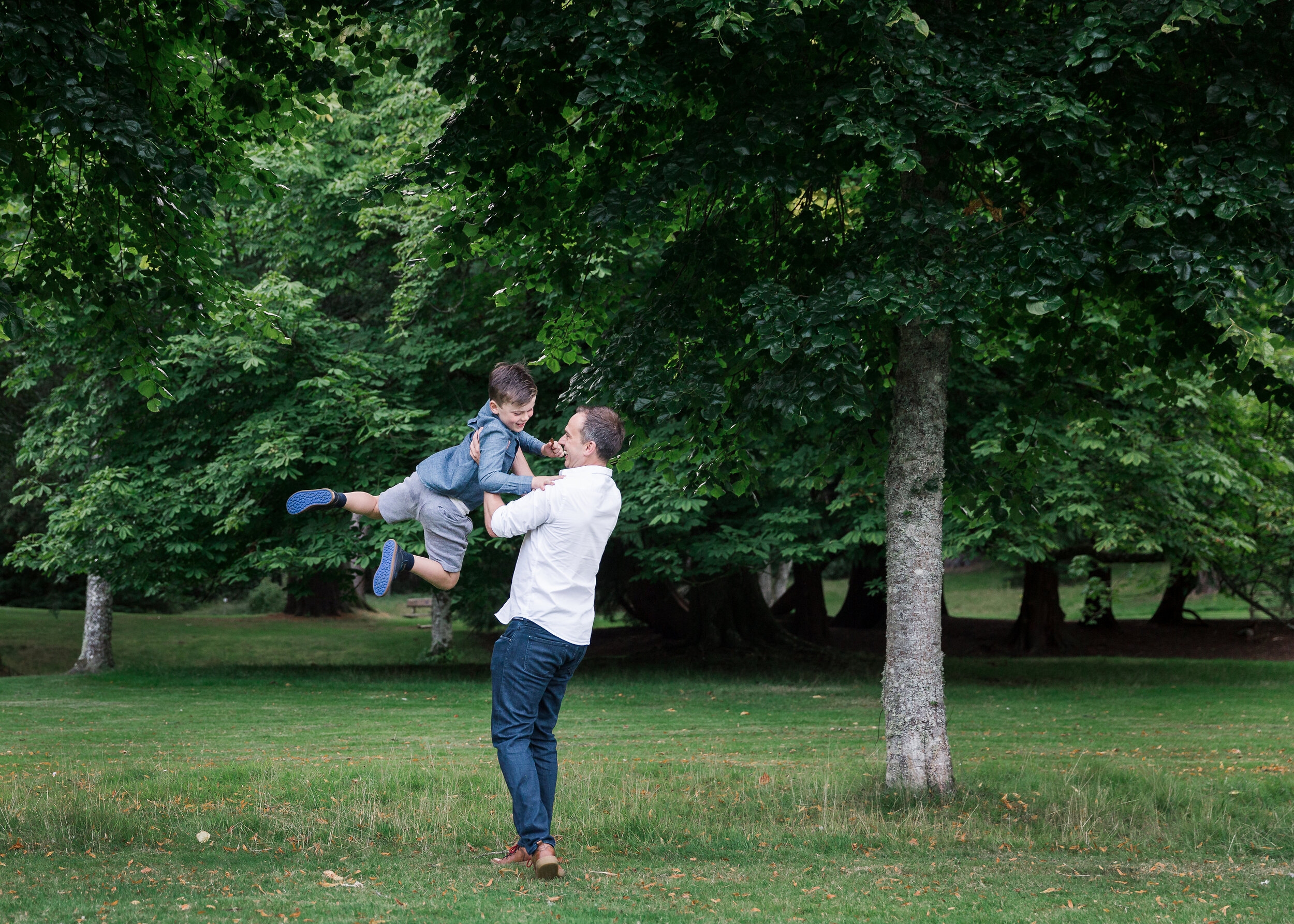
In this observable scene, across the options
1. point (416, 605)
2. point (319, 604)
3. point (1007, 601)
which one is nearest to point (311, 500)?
point (319, 604)

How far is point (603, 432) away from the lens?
19.1ft

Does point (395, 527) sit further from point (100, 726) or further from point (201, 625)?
point (201, 625)

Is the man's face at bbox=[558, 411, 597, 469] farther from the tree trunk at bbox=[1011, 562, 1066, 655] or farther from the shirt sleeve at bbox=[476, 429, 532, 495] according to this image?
the tree trunk at bbox=[1011, 562, 1066, 655]

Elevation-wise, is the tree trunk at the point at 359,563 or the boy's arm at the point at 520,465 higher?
the boy's arm at the point at 520,465

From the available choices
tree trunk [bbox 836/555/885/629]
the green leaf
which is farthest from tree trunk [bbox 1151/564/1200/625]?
the green leaf

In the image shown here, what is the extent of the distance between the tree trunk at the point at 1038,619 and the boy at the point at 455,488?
83.2 feet

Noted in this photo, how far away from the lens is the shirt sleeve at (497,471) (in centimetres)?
561

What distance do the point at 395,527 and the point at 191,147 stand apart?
10.5 meters

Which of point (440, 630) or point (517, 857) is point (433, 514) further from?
point (440, 630)

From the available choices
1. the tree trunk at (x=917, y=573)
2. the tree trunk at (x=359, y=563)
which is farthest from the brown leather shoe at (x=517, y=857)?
the tree trunk at (x=359, y=563)

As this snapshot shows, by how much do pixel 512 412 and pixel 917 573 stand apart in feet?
12.3

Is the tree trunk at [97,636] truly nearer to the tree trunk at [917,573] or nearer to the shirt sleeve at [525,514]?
the tree trunk at [917,573]

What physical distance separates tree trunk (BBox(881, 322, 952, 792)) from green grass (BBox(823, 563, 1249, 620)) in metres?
33.4

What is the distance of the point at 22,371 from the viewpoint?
2094cm
